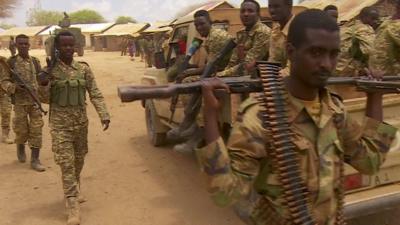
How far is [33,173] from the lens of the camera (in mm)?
6609

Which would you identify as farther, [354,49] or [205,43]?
[205,43]

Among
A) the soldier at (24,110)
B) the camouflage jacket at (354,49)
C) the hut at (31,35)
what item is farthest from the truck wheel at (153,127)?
the hut at (31,35)

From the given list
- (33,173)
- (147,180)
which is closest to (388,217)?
(147,180)

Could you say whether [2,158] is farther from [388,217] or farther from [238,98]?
[388,217]

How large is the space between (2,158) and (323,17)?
6.89 meters

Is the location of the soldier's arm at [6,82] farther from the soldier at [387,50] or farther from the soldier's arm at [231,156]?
the soldier's arm at [231,156]

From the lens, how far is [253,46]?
16.3 ft

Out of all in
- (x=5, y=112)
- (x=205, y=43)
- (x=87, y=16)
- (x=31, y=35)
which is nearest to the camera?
(x=205, y=43)

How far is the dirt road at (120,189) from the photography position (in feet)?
16.1

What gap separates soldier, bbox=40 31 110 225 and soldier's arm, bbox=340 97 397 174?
3.43 meters

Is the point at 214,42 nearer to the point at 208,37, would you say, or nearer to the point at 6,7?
the point at 208,37

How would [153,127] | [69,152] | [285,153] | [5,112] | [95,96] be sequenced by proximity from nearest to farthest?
[285,153] < [69,152] < [95,96] < [153,127] < [5,112]

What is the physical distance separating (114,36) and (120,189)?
45993 millimetres

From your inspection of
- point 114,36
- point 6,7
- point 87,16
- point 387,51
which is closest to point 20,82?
point 387,51
